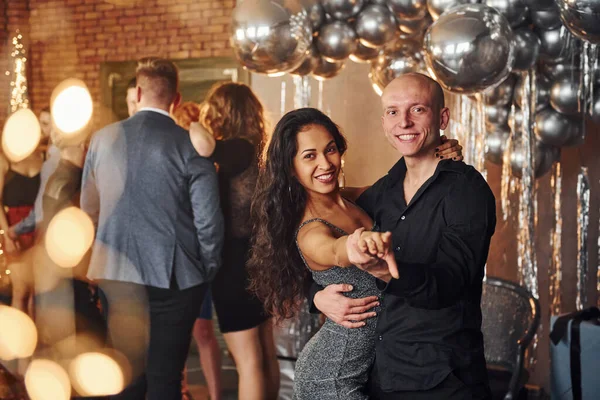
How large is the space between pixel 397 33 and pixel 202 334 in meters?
1.62

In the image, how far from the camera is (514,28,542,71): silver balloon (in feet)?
8.48

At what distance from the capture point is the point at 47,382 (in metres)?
3.78

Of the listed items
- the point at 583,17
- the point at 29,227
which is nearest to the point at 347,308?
the point at 583,17

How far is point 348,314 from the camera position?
172 cm

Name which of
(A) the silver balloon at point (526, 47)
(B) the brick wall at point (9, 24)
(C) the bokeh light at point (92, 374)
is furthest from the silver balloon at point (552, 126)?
(B) the brick wall at point (9, 24)

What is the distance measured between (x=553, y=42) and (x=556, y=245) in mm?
1441

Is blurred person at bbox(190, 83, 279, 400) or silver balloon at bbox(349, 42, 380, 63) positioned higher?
silver balloon at bbox(349, 42, 380, 63)

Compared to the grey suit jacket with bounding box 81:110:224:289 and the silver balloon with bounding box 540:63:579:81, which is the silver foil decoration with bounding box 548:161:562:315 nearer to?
the silver balloon with bounding box 540:63:579:81

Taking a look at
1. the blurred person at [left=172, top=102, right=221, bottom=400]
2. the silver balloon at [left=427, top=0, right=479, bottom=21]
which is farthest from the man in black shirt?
the blurred person at [left=172, top=102, right=221, bottom=400]

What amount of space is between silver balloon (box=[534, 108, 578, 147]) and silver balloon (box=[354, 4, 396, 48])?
2.23 feet

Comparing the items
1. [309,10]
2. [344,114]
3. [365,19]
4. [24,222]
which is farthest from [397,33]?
[24,222]

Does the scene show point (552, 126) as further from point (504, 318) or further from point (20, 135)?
point (20, 135)

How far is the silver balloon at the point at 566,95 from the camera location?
Answer: 2758mm

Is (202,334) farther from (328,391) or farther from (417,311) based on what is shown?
(417,311)
